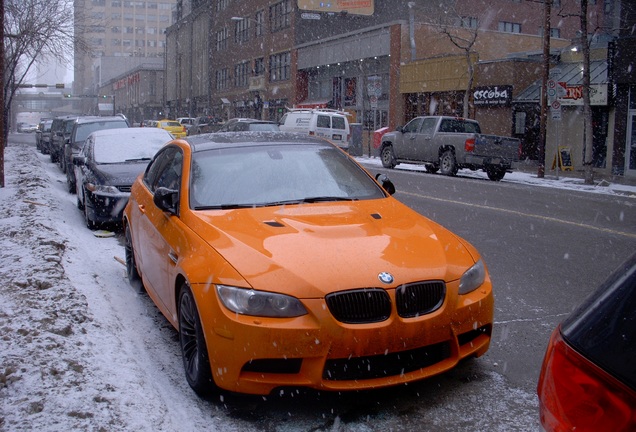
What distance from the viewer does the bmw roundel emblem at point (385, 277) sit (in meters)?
3.91

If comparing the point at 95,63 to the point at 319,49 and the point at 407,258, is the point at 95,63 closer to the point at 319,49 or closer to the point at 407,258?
the point at 319,49

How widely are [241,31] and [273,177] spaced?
60.2 meters

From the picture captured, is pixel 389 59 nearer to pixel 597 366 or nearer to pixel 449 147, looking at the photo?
pixel 449 147

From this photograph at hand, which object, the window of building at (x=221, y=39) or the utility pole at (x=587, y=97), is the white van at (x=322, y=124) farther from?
the window of building at (x=221, y=39)

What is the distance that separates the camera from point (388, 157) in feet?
87.4

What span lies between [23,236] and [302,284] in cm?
553

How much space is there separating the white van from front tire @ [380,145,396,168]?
5.00 meters

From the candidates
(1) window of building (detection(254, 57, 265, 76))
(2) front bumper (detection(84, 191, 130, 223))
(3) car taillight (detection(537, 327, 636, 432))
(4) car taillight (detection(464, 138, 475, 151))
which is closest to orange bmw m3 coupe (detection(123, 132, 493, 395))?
(3) car taillight (detection(537, 327, 636, 432))

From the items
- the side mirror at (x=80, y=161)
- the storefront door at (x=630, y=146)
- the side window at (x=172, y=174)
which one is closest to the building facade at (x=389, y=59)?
the storefront door at (x=630, y=146)

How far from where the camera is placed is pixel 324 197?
17.6ft

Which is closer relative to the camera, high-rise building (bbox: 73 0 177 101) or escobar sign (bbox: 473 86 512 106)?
escobar sign (bbox: 473 86 512 106)

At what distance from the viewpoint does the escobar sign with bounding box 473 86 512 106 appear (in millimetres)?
31391

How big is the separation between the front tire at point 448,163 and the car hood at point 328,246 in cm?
1814

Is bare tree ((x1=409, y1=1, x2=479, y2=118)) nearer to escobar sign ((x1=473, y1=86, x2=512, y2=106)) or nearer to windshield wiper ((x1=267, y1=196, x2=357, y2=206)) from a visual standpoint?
escobar sign ((x1=473, y1=86, x2=512, y2=106))
